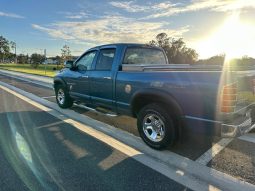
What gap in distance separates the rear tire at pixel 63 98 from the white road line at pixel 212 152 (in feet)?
15.1

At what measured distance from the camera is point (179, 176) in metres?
3.46

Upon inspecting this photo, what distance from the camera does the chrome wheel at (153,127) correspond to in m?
4.38

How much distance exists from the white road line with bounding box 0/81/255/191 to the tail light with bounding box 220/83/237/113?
3.03 ft

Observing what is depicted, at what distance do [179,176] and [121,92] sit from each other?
2.18m

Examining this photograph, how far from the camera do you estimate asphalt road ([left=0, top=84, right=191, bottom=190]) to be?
3242 mm

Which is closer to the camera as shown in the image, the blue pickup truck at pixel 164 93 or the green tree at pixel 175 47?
the blue pickup truck at pixel 164 93

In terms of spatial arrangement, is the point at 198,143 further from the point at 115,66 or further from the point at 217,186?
the point at 115,66

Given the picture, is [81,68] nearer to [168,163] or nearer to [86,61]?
[86,61]

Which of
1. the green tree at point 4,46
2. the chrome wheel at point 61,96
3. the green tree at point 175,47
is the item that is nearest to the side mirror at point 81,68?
the chrome wheel at point 61,96

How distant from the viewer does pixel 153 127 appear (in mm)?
4520

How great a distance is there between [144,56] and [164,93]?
1.92m

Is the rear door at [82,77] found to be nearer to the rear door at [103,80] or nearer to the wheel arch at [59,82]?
the rear door at [103,80]

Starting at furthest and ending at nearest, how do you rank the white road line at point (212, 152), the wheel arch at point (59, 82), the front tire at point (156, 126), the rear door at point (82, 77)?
1. the wheel arch at point (59, 82)
2. the rear door at point (82, 77)
3. the front tire at point (156, 126)
4. the white road line at point (212, 152)

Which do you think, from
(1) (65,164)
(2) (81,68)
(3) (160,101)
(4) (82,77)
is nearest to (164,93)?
(3) (160,101)
